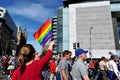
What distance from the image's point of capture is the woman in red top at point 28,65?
3098 mm

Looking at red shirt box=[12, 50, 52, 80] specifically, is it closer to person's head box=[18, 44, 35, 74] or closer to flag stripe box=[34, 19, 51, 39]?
person's head box=[18, 44, 35, 74]

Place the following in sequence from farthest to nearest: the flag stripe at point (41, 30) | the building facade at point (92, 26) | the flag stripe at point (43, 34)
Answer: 1. the building facade at point (92, 26)
2. the flag stripe at point (41, 30)
3. the flag stripe at point (43, 34)

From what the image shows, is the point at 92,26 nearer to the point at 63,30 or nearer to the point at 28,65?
the point at 63,30

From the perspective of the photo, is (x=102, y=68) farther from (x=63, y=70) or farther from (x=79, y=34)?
(x=79, y=34)

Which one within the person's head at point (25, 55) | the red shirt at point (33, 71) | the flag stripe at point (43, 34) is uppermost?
the flag stripe at point (43, 34)

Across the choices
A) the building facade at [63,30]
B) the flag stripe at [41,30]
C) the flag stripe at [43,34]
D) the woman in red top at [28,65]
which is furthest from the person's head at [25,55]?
the building facade at [63,30]

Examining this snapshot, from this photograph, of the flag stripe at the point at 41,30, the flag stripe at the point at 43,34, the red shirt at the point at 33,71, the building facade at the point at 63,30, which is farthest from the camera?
the building facade at the point at 63,30

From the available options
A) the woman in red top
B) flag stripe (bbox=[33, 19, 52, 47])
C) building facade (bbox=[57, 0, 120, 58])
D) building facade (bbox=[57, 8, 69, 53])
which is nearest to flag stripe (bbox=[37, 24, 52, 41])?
flag stripe (bbox=[33, 19, 52, 47])

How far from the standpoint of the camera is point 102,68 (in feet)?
43.4

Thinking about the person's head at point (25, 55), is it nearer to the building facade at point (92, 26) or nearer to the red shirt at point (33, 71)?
the red shirt at point (33, 71)

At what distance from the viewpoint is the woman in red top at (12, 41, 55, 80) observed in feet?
10.2

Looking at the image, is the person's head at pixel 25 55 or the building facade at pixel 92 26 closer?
the person's head at pixel 25 55

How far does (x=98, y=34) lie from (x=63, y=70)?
73.8 m

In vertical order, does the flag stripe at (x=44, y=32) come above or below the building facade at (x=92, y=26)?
below
